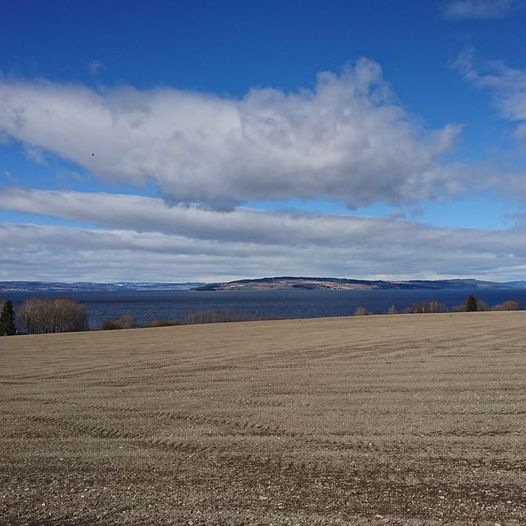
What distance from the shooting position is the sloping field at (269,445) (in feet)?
22.8

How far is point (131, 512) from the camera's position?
6926 mm

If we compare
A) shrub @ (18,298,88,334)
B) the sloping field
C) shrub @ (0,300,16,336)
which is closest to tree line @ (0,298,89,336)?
shrub @ (18,298,88,334)

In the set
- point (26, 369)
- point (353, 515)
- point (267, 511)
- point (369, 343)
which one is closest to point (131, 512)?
point (267, 511)

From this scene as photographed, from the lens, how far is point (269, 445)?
980 centimetres

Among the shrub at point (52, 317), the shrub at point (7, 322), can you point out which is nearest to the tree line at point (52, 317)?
the shrub at point (52, 317)

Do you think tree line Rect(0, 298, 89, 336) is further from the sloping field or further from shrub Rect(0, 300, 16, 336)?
the sloping field

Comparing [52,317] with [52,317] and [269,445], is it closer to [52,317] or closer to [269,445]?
[52,317]

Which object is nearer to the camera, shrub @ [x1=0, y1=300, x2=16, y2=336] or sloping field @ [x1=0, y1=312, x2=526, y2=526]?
Result: sloping field @ [x1=0, y1=312, x2=526, y2=526]

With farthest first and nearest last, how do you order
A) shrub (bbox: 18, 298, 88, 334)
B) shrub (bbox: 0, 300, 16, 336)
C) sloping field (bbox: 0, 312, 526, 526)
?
1. shrub (bbox: 18, 298, 88, 334)
2. shrub (bbox: 0, 300, 16, 336)
3. sloping field (bbox: 0, 312, 526, 526)

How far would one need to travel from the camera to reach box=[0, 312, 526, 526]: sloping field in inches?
273

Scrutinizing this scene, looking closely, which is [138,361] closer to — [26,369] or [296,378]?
[26,369]

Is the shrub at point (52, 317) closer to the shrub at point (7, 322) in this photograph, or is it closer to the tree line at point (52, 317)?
the tree line at point (52, 317)

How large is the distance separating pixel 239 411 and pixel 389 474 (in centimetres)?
516

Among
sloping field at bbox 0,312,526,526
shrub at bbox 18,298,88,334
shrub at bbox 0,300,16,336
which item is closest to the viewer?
sloping field at bbox 0,312,526,526
